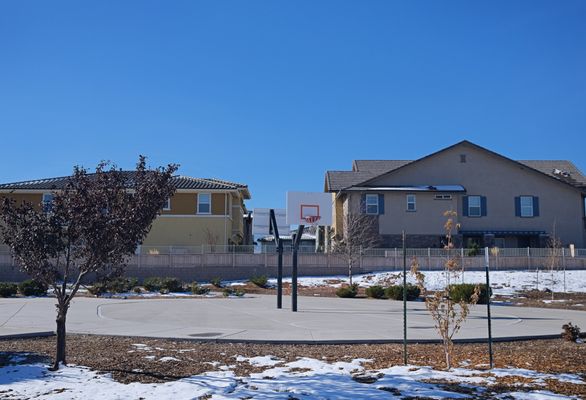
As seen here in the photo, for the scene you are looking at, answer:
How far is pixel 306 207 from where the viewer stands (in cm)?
2150

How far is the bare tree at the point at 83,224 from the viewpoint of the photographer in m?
8.47

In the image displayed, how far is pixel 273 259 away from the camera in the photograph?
36406 mm

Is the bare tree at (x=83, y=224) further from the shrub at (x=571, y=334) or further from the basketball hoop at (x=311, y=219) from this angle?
the basketball hoop at (x=311, y=219)

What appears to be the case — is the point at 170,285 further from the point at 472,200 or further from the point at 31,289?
the point at 472,200

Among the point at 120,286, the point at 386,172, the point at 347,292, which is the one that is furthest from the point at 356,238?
the point at 120,286

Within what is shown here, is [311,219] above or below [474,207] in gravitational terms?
below

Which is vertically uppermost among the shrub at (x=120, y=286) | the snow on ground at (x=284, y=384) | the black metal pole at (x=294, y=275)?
the black metal pole at (x=294, y=275)

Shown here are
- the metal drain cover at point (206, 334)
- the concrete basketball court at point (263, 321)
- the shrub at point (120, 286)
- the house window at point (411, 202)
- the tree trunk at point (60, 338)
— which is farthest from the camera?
the house window at point (411, 202)

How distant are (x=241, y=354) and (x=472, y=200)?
36222 mm

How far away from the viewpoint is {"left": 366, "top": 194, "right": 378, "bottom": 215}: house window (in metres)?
42.8

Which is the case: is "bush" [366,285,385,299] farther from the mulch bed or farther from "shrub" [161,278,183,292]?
the mulch bed

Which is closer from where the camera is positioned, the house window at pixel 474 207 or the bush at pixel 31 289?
the bush at pixel 31 289

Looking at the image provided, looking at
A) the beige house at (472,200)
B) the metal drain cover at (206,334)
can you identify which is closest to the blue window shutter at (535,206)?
the beige house at (472,200)

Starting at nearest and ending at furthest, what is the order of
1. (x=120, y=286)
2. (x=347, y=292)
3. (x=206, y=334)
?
1. (x=206, y=334)
2. (x=347, y=292)
3. (x=120, y=286)
